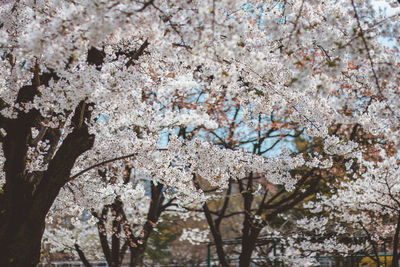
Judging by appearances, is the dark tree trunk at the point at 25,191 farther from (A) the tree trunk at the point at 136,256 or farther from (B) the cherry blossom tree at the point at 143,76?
(A) the tree trunk at the point at 136,256

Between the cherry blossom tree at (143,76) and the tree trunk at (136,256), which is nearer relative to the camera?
the cherry blossom tree at (143,76)

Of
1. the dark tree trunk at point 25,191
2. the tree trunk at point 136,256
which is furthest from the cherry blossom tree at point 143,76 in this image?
the tree trunk at point 136,256

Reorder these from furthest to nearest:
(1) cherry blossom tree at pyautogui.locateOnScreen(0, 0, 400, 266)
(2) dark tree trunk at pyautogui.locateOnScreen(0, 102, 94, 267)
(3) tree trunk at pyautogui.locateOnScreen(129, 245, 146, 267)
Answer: (3) tree trunk at pyautogui.locateOnScreen(129, 245, 146, 267) < (2) dark tree trunk at pyautogui.locateOnScreen(0, 102, 94, 267) < (1) cherry blossom tree at pyautogui.locateOnScreen(0, 0, 400, 266)

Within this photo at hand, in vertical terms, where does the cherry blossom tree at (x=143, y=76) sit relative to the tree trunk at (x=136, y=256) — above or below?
above

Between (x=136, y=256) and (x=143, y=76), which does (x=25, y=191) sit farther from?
(x=136, y=256)

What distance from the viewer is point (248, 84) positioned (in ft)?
16.7

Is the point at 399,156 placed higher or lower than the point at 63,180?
higher

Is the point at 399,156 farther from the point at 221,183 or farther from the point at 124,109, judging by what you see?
the point at 124,109

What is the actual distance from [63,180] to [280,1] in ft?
10.6

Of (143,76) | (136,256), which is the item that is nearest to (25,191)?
(143,76)

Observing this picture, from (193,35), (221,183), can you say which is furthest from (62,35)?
(221,183)

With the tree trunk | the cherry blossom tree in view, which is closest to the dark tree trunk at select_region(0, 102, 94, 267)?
the cherry blossom tree

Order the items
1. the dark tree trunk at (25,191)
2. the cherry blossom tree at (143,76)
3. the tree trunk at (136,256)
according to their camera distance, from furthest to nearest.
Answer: the tree trunk at (136,256) → the dark tree trunk at (25,191) → the cherry blossom tree at (143,76)

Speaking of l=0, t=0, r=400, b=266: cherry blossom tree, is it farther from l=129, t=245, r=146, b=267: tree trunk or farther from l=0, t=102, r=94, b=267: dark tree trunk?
l=129, t=245, r=146, b=267: tree trunk
